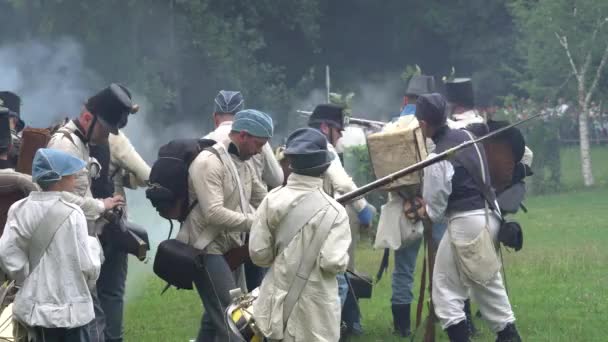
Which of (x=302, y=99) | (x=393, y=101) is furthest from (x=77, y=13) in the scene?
(x=393, y=101)

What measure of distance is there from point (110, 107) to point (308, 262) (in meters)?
2.16

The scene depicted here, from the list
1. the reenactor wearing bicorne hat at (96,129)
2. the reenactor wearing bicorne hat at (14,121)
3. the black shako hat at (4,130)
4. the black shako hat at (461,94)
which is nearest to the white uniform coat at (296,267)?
the reenactor wearing bicorne hat at (96,129)

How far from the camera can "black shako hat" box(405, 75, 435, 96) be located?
34.6ft

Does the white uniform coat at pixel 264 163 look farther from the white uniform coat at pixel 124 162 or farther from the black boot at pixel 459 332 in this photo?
the black boot at pixel 459 332

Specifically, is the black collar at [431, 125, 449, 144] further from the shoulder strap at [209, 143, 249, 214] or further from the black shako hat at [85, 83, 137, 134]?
the black shako hat at [85, 83, 137, 134]

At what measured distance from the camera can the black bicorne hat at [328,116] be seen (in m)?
9.86

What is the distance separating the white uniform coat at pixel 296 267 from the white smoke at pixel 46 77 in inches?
939

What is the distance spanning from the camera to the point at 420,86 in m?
10.7

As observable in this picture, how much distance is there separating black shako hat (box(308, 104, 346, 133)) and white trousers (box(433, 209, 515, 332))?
1754 mm

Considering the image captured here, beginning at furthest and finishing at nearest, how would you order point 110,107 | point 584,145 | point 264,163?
point 584,145
point 264,163
point 110,107

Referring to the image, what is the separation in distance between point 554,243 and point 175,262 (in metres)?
10.5

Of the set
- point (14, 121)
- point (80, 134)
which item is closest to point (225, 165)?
point (80, 134)

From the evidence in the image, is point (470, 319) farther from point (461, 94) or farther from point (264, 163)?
point (264, 163)

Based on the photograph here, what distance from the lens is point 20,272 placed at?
674 cm
